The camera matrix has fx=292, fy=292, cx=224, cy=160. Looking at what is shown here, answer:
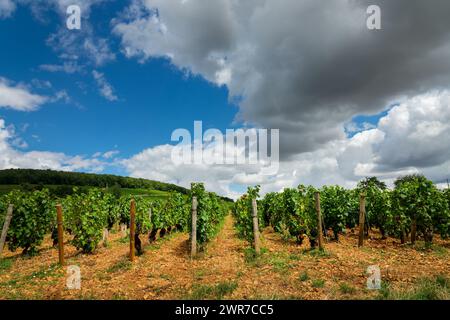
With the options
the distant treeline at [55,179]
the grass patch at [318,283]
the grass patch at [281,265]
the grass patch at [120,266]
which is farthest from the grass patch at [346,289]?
the distant treeline at [55,179]

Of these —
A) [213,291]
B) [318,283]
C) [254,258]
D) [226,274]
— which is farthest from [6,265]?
[318,283]

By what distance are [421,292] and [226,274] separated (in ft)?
16.3

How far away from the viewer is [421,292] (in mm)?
6359

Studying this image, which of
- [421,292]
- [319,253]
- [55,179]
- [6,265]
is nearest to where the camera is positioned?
[421,292]

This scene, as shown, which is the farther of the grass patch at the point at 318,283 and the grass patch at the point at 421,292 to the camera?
the grass patch at the point at 318,283

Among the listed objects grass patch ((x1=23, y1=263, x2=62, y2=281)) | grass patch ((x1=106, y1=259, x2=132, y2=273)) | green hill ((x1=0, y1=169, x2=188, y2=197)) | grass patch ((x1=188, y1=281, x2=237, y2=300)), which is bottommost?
grass patch ((x1=23, y1=263, x2=62, y2=281))

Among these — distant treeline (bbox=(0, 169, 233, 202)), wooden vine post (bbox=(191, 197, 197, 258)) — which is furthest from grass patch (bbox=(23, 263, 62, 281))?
distant treeline (bbox=(0, 169, 233, 202))

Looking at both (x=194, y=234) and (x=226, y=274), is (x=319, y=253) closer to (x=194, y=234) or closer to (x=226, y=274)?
(x=226, y=274)

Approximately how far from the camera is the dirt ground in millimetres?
7098

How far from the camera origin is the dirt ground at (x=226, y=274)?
710 centimetres

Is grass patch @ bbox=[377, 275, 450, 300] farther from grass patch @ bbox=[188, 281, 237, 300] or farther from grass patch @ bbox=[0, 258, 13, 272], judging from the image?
grass patch @ bbox=[0, 258, 13, 272]

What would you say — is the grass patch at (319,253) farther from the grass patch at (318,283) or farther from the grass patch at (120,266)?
the grass patch at (120,266)

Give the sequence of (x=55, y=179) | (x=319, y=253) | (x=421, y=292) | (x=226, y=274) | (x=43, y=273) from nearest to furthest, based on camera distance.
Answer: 1. (x=421, y=292)
2. (x=226, y=274)
3. (x=43, y=273)
4. (x=319, y=253)
5. (x=55, y=179)

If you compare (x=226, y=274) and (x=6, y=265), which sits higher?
(x=226, y=274)
